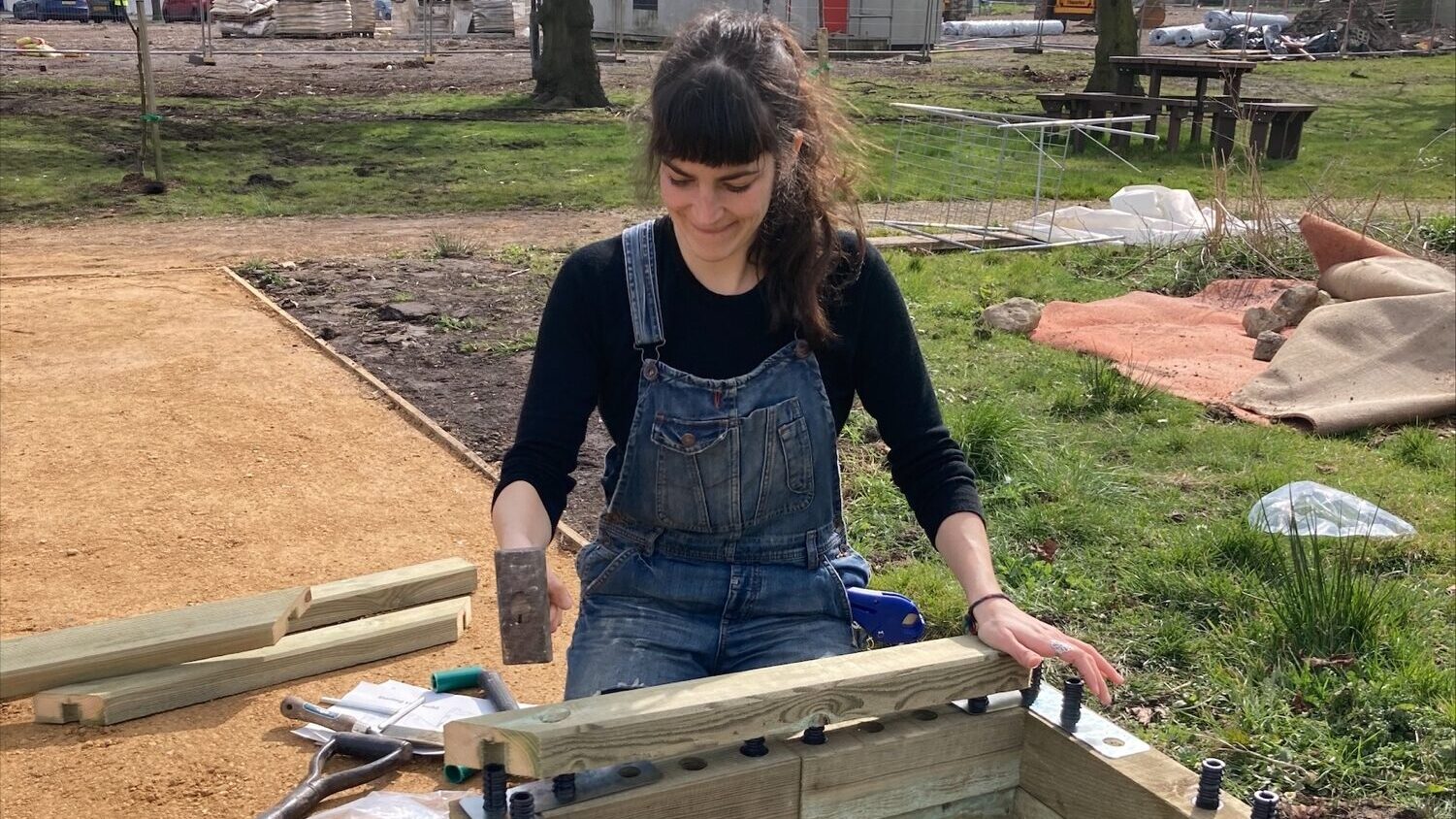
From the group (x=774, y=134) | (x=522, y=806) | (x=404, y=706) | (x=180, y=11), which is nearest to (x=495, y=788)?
(x=522, y=806)

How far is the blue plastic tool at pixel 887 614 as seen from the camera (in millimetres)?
2566

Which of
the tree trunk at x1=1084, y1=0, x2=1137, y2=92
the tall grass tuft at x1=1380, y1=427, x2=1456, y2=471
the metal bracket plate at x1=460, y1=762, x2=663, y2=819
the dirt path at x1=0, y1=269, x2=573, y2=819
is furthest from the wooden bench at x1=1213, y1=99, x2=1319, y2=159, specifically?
the metal bracket plate at x1=460, y1=762, x2=663, y2=819

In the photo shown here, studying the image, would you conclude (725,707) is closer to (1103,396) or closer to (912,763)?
(912,763)

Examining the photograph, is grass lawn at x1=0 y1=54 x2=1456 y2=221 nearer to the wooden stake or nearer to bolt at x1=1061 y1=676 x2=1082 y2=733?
the wooden stake

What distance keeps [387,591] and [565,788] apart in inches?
94.5

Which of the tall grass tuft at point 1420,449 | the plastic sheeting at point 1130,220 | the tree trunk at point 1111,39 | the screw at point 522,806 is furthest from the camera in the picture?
the tree trunk at point 1111,39

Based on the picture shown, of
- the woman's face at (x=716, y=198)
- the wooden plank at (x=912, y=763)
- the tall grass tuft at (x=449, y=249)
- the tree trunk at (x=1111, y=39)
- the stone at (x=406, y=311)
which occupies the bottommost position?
the stone at (x=406, y=311)

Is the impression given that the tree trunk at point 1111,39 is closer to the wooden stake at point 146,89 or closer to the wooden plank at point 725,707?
the wooden stake at point 146,89

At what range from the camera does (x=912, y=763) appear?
218 centimetres

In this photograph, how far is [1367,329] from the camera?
6.88 metres

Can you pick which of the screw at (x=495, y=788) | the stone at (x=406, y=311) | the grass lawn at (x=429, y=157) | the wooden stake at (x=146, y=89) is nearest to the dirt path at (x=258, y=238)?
the grass lawn at (x=429, y=157)

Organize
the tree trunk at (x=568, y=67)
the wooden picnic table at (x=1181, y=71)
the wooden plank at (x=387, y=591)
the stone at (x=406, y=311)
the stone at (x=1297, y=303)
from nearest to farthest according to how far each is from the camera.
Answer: the wooden plank at (x=387, y=591) → the stone at (x=1297, y=303) → the stone at (x=406, y=311) → the wooden picnic table at (x=1181, y=71) → the tree trunk at (x=568, y=67)

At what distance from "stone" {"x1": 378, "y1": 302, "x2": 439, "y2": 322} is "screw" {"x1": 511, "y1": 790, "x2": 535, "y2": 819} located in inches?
255

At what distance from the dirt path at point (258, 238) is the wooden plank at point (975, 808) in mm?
8170
